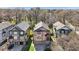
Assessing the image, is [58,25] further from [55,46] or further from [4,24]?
[4,24]

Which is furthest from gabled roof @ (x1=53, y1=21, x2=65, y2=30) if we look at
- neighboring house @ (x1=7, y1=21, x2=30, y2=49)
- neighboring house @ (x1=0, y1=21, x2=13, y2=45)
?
neighboring house @ (x1=0, y1=21, x2=13, y2=45)

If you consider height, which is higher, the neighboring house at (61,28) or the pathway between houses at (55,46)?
the neighboring house at (61,28)

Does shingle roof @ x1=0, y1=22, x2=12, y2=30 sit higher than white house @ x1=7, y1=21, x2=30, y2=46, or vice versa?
shingle roof @ x1=0, y1=22, x2=12, y2=30

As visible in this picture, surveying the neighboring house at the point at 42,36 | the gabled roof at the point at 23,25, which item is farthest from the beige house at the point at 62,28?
the gabled roof at the point at 23,25

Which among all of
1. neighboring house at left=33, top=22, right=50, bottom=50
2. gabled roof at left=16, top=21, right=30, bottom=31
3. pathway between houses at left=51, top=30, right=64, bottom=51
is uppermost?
gabled roof at left=16, top=21, right=30, bottom=31

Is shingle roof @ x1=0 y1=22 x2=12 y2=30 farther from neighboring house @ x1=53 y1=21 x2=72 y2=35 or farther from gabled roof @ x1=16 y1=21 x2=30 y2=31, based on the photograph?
neighboring house @ x1=53 y1=21 x2=72 y2=35

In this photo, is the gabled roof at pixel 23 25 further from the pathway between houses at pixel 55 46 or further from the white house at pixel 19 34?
the pathway between houses at pixel 55 46
